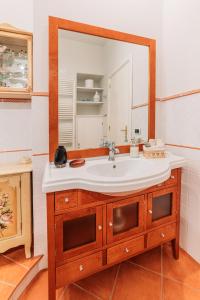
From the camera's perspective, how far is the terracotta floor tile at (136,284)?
3.78 ft

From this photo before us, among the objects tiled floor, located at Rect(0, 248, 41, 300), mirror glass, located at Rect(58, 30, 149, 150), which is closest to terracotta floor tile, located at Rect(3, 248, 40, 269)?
tiled floor, located at Rect(0, 248, 41, 300)

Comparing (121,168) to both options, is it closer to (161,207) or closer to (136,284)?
(161,207)

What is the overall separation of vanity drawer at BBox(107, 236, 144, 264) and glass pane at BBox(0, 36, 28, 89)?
1.40m

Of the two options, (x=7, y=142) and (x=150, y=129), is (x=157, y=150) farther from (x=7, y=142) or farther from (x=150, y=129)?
(x=7, y=142)

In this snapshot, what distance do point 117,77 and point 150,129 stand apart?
1.78ft

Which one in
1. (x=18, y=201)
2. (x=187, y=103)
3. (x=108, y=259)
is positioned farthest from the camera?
(x=187, y=103)

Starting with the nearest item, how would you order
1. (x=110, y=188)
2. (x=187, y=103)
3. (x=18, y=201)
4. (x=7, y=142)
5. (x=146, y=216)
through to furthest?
(x=110, y=188), (x=146, y=216), (x=18, y=201), (x=187, y=103), (x=7, y=142)

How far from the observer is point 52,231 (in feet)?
3.06

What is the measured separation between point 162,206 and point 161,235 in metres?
0.21

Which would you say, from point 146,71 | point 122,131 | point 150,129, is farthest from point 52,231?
point 146,71

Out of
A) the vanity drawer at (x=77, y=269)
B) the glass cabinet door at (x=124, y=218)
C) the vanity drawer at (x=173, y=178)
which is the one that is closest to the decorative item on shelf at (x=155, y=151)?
the vanity drawer at (x=173, y=178)

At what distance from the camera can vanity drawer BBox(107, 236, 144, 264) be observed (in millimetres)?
1100

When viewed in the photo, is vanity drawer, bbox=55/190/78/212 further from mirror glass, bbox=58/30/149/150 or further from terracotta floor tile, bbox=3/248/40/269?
terracotta floor tile, bbox=3/248/40/269

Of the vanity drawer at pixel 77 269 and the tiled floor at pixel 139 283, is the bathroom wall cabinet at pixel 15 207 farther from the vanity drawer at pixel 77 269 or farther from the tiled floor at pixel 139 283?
the vanity drawer at pixel 77 269
